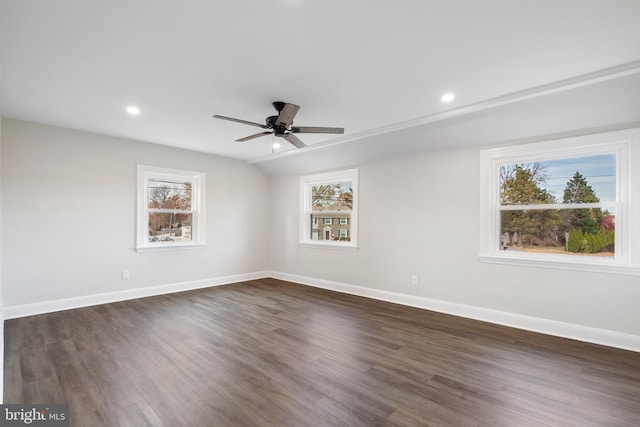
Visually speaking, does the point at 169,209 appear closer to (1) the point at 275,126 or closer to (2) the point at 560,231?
(1) the point at 275,126

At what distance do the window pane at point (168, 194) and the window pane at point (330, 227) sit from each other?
7.71 ft

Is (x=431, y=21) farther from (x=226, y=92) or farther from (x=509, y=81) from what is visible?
(x=226, y=92)


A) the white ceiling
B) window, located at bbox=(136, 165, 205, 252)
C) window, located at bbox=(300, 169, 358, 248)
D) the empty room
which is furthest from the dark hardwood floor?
the white ceiling

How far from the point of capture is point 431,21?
1.94m

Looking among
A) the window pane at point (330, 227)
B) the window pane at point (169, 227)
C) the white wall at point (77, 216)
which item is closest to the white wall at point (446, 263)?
the window pane at point (330, 227)

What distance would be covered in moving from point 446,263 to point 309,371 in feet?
8.31

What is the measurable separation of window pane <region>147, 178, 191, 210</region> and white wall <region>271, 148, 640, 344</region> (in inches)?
100

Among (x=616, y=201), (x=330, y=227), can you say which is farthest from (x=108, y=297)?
(x=616, y=201)

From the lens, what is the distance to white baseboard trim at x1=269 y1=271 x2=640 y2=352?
120 inches

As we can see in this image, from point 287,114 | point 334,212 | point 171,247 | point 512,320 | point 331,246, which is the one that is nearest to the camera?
point 287,114

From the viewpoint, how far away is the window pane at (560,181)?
3.24 m

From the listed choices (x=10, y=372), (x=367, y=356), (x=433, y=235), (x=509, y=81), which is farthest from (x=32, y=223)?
(x=509, y=81)

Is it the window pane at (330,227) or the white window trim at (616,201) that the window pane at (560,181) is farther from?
the window pane at (330,227)

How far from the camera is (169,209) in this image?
5242 mm
